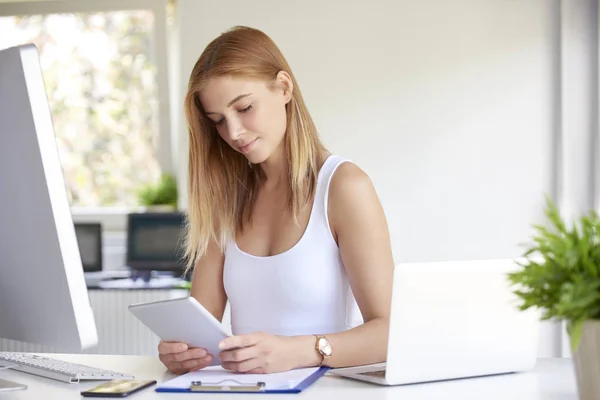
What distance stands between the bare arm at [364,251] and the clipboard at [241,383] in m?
0.24

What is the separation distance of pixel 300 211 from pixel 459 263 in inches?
25.2

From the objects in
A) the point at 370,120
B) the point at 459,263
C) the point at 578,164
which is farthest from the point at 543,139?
the point at 459,263

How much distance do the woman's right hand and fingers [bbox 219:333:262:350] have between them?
126 millimetres

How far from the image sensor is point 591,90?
15.3 ft

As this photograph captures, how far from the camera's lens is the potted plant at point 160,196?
212 inches

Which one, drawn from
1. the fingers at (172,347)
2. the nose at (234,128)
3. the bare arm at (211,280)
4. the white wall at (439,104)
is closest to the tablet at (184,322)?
the fingers at (172,347)

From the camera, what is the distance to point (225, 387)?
155cm

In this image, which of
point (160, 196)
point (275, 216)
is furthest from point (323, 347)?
point (160, 196)

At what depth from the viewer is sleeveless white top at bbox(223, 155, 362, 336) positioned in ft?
6.81

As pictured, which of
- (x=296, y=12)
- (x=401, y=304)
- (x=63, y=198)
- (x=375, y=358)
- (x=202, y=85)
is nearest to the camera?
(x=63, y=198)

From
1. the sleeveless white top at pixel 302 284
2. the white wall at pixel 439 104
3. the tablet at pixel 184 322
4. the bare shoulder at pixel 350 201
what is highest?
the white wall at pixel 439 104

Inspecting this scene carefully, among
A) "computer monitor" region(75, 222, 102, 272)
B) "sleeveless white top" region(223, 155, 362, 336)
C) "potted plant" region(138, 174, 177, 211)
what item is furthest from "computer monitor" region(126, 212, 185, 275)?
"sleeveless white top" region(223, 155, 362, 336)

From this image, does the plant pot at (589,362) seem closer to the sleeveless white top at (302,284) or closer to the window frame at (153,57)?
the sleeveless white top at (302,284)

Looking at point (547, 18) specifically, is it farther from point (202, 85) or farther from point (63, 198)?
point (63, 198)
